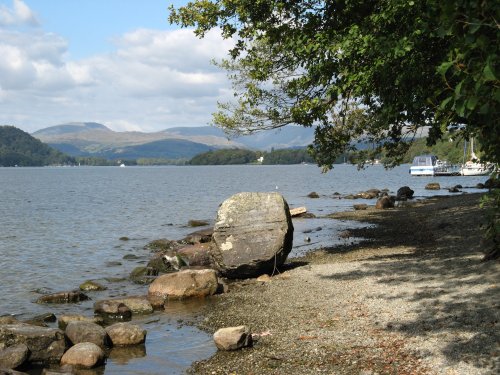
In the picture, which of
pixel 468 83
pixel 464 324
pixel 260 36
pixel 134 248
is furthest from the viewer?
pixel 134 248

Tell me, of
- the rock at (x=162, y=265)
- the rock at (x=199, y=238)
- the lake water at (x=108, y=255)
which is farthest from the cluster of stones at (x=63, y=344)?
the rock at (x=199, y=238)

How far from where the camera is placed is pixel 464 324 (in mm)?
10523

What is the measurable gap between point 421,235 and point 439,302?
620 inches

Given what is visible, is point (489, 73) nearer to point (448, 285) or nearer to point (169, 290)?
point (448, 285)

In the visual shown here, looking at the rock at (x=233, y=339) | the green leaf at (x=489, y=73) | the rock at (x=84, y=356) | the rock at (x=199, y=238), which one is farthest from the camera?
the rock at (x=199, y=238)

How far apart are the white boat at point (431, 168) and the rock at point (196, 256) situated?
100563 mm

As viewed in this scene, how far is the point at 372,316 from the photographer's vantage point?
12.5m

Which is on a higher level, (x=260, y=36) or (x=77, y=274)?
(x=260, y=36)

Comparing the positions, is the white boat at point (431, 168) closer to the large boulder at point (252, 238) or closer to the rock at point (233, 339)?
the large boulder at point (252, 238)

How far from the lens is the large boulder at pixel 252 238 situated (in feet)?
65.7

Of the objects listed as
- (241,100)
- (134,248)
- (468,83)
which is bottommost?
(134,248)

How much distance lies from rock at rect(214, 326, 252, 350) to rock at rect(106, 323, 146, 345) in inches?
100

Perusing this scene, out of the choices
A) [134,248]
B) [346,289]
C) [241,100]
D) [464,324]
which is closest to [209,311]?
[346,289]

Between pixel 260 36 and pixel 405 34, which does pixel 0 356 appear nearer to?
pixel 405 34
